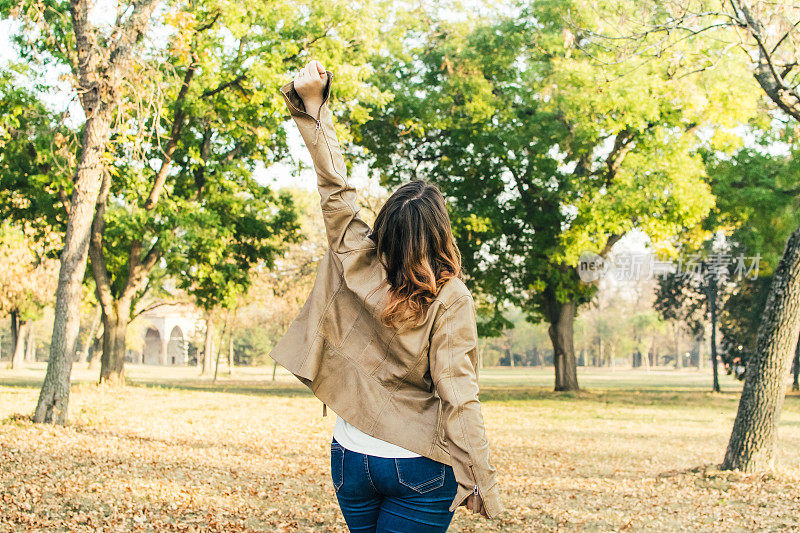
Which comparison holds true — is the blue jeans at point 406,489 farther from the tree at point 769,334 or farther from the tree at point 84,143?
the tree at point 84,143

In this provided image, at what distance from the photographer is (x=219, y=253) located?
1827 cm

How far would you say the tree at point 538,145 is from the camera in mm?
18688

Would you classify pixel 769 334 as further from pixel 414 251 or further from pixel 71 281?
pixel 71 281

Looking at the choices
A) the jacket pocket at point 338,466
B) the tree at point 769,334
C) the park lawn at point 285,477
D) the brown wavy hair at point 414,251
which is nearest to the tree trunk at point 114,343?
the park lawn at point 285,477

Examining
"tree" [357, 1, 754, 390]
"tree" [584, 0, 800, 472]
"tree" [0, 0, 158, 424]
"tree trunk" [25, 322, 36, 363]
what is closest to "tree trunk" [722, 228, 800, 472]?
"tree" [584, 0, 800, 472]

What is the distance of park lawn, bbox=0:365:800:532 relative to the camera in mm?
6199

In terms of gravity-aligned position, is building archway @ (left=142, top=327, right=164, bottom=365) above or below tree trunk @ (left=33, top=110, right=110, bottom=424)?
below

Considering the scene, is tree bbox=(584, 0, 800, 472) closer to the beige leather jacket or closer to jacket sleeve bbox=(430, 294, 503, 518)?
the beige leather jacket

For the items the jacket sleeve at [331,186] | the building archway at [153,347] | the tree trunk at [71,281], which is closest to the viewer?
the jacket sleeve at [331,186]

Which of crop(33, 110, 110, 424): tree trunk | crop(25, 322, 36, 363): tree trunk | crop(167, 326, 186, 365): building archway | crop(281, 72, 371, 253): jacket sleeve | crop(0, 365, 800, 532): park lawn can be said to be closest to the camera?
crop(281, 72, 371, 253): jacket sleeve

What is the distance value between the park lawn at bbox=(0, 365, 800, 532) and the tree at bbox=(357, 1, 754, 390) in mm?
7093

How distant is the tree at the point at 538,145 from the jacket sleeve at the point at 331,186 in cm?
1593

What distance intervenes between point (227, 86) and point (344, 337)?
15.6 metres

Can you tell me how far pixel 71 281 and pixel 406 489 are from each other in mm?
10024
